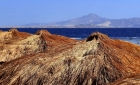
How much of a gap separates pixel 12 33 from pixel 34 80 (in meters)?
9.67

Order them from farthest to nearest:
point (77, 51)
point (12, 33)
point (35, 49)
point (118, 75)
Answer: point (12, 33), point (35, 49), point (77, 51), point (118, 75)

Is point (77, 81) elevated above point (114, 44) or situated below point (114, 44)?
below

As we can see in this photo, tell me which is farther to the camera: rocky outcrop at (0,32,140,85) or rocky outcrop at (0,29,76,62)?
rocky outcrop at (0,29,76,62)

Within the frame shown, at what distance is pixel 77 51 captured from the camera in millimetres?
12789

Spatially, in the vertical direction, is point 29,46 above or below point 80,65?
below

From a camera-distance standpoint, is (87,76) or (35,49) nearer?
(87,76)

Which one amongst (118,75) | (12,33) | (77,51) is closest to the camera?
(118,75)

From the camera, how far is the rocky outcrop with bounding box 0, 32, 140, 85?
11695 millimetres

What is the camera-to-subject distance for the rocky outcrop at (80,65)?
11.7 m

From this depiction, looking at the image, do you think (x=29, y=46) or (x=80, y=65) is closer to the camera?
(x=80, y=65)

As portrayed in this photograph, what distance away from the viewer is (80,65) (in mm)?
12000

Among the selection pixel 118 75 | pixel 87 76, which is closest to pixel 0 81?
pixel 87 76

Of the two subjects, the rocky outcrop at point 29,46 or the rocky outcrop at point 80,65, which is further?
the rocky outcrop at point 29,46

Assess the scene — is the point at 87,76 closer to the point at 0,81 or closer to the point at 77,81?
the point at 77,81
